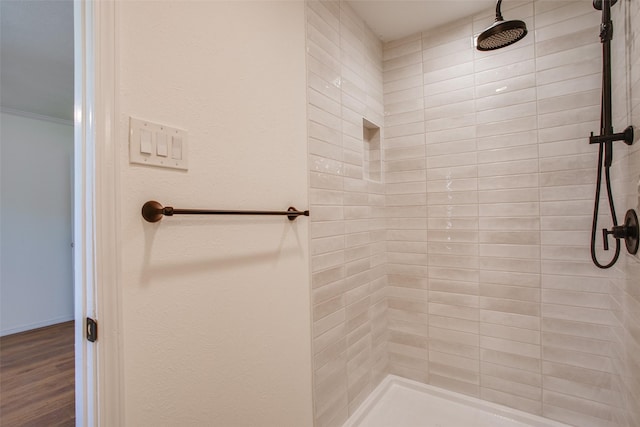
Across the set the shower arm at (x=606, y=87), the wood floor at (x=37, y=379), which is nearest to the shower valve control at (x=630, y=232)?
the shower arm at (x=606, y=87)

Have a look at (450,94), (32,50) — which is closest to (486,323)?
(450,94)

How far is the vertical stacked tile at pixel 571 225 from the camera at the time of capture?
1531 mm

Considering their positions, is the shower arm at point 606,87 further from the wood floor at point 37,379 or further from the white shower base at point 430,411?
the wood floor at point 37,379

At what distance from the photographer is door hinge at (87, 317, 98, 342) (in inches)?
28.7

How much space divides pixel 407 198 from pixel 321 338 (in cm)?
113

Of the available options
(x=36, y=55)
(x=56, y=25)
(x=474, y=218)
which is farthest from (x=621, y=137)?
(x=36, y=55)

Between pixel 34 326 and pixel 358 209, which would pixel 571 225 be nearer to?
pixel 358 209

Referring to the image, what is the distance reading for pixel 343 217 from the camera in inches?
65.4

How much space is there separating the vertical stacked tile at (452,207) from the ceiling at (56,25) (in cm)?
14

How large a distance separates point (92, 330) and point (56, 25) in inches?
83.6

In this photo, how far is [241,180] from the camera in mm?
1073

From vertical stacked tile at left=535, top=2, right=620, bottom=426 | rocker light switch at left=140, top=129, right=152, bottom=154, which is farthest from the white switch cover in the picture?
vertical stacked tile at left=535, top=2, right=620, bottom=426

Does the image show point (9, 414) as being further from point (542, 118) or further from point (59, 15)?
point (542, 118)

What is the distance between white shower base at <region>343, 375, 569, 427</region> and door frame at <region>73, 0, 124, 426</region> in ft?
4.47
